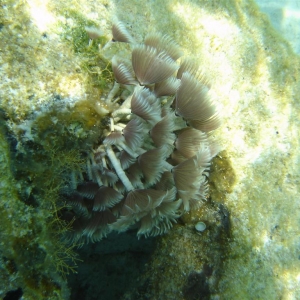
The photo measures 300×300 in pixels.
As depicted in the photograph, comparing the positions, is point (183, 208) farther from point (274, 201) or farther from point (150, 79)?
point (150, 79)

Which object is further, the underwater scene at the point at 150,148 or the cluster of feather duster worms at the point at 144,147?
the cluster of feather duster worms at the point at 144,147

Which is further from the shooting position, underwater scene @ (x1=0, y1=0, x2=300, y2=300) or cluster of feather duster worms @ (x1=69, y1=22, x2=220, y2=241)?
cluster of feather duster worms @ (x1=69, y1=22, x2=220, y2=241)

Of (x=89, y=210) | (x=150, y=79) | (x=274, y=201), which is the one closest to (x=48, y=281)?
(x=89, y=210)

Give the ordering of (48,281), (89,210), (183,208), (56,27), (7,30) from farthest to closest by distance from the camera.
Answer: (183,208) < (89,210) < (56,27) < (7,30) < (48,281)
